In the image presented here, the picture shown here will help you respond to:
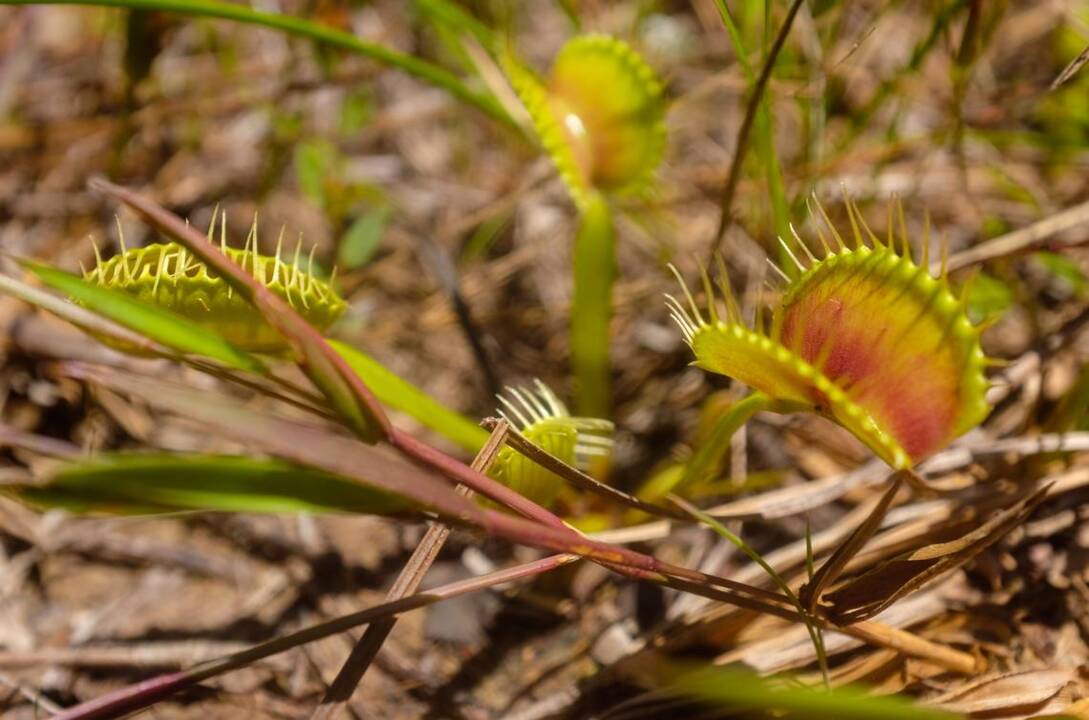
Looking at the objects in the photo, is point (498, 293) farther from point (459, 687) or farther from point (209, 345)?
point (209, 345)

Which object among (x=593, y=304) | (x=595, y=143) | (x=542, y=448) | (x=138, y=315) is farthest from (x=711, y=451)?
(x=138, y=315)

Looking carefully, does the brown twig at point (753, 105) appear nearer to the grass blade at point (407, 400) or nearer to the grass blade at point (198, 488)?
the grass blade at point (407, 400)

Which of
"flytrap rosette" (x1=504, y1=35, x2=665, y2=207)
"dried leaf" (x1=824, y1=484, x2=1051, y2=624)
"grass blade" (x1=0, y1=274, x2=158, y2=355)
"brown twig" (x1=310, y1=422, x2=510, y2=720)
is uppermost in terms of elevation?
"flytrap rosette" (x1=504, y1=35, x2=665, y2=207)

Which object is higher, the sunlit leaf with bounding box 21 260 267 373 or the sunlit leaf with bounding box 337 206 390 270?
the sunlit leaf with bounding box 337 206 390 270

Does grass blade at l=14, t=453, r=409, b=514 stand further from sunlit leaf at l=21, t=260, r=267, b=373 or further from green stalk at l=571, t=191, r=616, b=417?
green stalk at l=571, t=191, r=616, b=417

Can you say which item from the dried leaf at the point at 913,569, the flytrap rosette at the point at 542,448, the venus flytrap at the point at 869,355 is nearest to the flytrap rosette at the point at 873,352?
the venus flytrap at the point at 869,355

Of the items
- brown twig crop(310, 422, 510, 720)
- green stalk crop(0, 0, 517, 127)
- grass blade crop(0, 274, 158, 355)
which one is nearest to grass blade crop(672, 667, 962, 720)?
brown twig crop(310, 422, 510, 720)

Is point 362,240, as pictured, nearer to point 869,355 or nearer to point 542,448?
point 542,448
